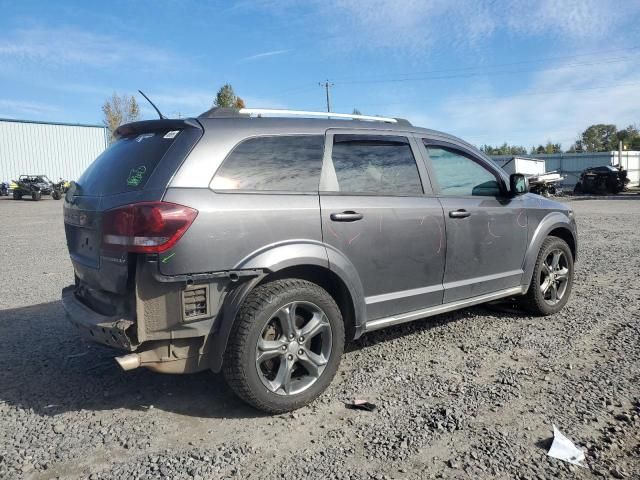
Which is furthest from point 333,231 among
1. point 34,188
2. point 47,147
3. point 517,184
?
point 47,147

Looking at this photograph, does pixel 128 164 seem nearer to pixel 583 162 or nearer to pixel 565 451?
pixel 565 451

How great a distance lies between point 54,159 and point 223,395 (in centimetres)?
4976

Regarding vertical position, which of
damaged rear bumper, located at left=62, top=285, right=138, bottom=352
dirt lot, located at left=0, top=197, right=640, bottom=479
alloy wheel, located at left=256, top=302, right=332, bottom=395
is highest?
damaged rear bumper, located at left=62, top=285, right=138, bottom=352

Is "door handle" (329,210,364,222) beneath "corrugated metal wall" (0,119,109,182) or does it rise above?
beneath

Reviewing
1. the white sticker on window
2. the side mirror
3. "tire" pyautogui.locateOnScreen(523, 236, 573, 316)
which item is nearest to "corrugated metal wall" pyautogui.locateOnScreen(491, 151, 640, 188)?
"tire" pyautogui.locateOnScreen(523, 236, 573, 316)

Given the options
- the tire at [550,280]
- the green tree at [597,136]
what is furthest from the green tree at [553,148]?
the tire at [550,280]

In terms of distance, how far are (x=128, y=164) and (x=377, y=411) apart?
2281mm

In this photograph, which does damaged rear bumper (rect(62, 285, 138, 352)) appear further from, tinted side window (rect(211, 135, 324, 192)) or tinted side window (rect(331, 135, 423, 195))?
tinted side window (rect(331, 135, 423, 195))

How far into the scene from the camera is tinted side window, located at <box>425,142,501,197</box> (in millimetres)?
4324

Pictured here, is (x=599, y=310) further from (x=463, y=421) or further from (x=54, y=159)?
(x=54, y=159)

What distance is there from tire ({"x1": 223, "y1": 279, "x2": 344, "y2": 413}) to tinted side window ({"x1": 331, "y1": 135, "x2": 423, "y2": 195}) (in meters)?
0.91

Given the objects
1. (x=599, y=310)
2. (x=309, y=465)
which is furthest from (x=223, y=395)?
(x=599, y=310)

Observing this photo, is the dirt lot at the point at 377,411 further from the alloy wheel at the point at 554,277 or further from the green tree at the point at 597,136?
the green tree at the point at 597,136

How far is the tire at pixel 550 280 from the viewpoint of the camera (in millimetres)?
5094
